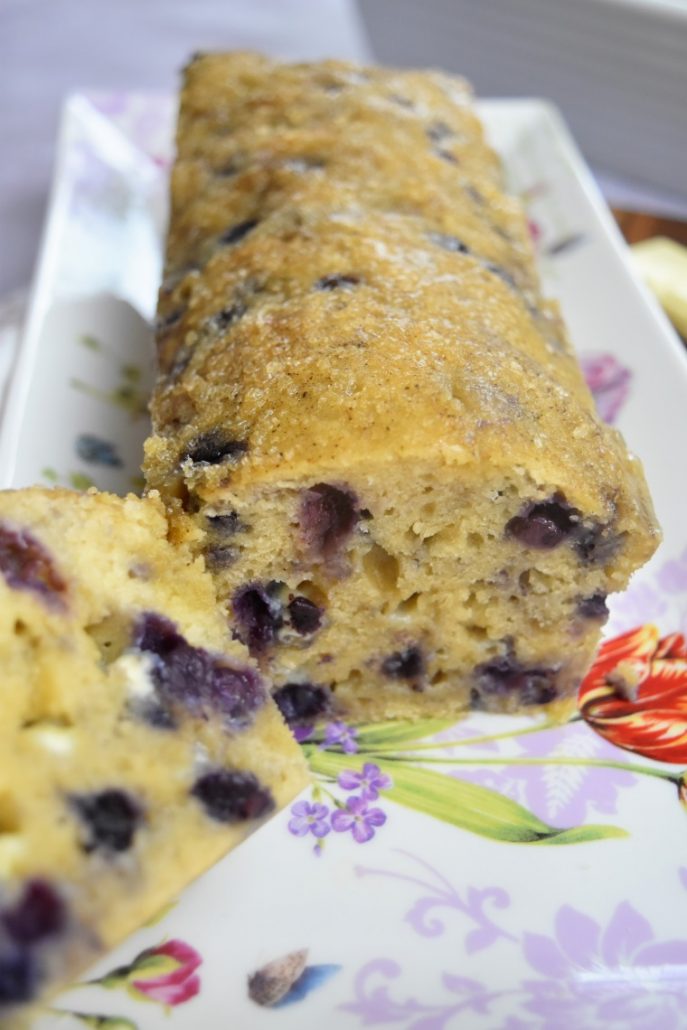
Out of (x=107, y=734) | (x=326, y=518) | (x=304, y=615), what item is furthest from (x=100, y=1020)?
(x=326, y=518)

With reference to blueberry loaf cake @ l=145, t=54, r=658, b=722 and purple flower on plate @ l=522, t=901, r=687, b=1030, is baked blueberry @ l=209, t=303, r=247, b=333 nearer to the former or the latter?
blueberry loaf cake @ l=145, t=54, r=658, b=722

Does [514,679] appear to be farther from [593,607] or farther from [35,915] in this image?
[35,915]

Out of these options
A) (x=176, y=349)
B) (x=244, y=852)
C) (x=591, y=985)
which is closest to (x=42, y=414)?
(x=176, y=349)

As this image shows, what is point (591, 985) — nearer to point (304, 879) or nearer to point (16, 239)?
point (304, 879)

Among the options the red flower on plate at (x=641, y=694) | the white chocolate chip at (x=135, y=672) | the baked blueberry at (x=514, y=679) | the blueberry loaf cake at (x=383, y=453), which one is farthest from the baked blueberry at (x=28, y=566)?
the red flower on plate at (x=641, y=694)

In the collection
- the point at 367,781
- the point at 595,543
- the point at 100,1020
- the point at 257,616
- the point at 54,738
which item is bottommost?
the point at 100,1020

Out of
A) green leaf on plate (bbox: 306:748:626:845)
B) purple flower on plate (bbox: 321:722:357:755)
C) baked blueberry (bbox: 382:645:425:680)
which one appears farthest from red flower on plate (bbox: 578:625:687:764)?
purple flower on plate (bbox: 321:722:357:755)

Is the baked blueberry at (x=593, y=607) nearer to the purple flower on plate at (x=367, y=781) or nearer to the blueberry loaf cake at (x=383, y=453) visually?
the blueberry loaf cake at (x=383, y=453)
